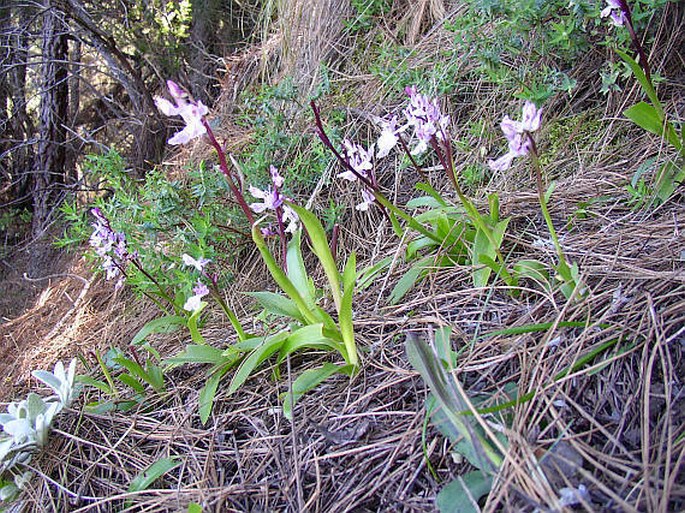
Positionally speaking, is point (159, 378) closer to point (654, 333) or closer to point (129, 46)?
point (654, 333)

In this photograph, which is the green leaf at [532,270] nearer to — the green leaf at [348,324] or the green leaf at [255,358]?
the green leaf at [348,324]

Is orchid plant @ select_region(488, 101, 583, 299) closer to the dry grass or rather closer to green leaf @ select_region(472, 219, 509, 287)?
the dry grass

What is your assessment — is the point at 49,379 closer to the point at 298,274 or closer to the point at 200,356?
the point at 200,356

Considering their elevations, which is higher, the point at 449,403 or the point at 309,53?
the point at 309,53

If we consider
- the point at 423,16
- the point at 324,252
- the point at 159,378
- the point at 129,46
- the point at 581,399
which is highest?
the point at 129,46

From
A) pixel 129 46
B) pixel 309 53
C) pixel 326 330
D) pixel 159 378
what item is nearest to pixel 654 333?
pixel 326 330

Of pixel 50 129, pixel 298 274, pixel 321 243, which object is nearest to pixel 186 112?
pixel 321 243

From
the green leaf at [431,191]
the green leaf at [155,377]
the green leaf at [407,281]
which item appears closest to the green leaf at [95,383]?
the green leaf at [155,377]
